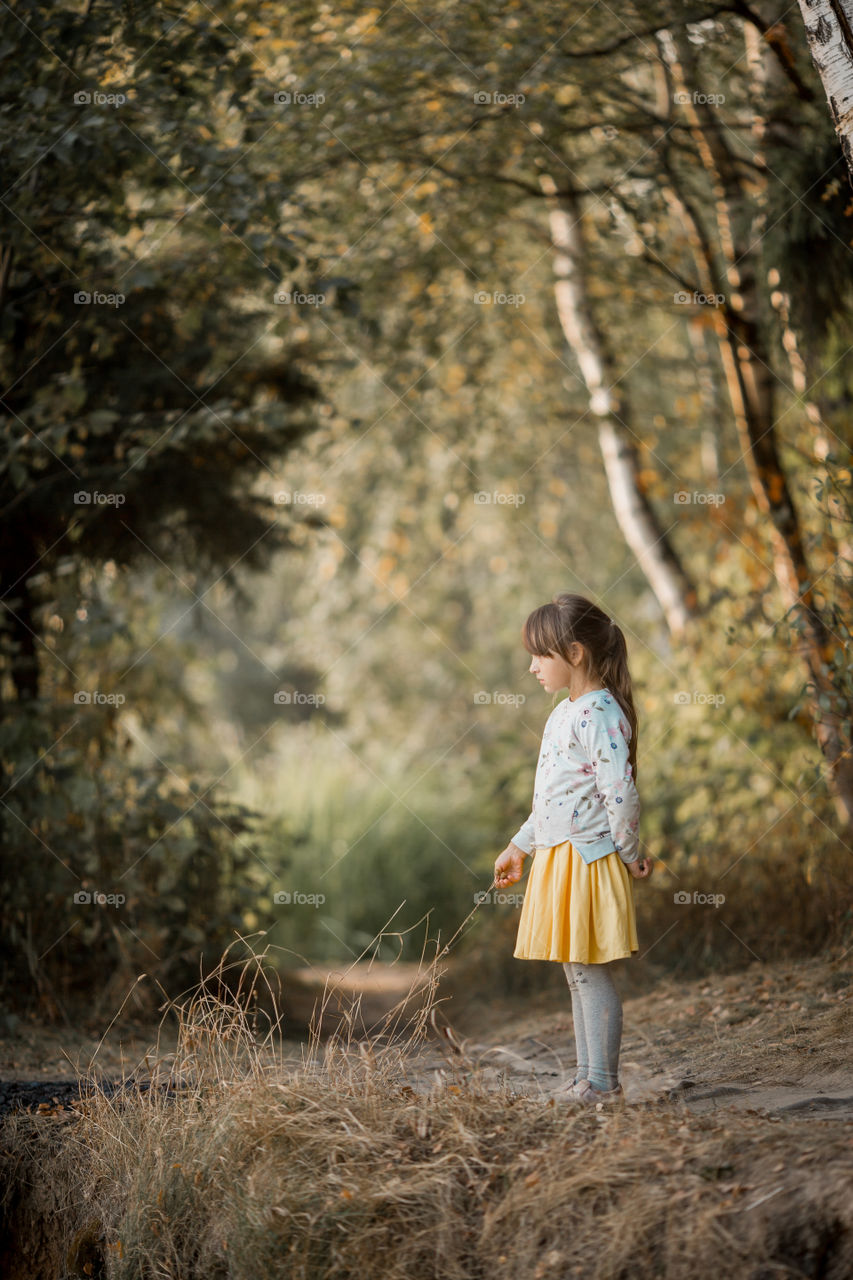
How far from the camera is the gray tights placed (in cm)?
268

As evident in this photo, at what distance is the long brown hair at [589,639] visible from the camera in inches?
112

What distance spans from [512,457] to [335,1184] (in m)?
5.60

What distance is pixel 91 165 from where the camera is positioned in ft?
13.5

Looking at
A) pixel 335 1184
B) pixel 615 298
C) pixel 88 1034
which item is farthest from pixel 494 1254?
pixel 615 298

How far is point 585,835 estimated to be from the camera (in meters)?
2.74

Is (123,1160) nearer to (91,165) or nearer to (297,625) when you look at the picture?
(91,165)

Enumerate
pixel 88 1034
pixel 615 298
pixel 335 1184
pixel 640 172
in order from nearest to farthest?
pixel 335 1184
pixel 88 1034
pixel 640 172
pixel 615 298

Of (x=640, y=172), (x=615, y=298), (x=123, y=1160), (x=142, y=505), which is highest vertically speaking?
(x=640, y=172)

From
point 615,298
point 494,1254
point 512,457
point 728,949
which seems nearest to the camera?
point 494,1254
